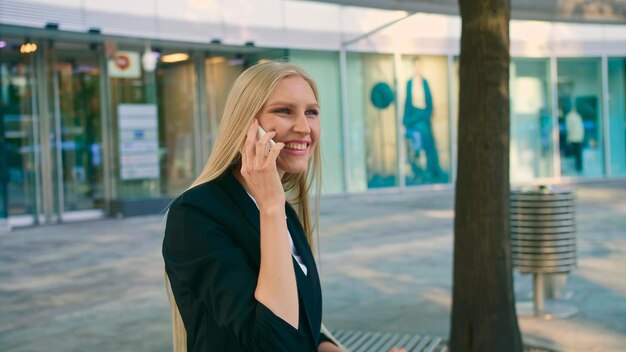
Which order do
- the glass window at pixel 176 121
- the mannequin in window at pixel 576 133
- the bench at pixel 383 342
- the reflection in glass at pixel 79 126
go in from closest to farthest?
the bench at pixel 383 342, the reflection in glass at pixel 79 126, the glass window at pixel 176 121, the mannequin in window at pixel 576 133

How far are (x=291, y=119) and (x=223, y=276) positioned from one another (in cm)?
43

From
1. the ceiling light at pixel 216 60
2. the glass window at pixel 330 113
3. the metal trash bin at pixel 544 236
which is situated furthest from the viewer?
the glass window at pixel 330 113

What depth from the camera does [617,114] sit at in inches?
1000

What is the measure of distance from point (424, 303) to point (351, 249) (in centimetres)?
380

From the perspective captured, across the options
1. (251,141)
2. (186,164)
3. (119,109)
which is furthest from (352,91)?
(251,141)

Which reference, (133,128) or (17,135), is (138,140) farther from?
(17,135)

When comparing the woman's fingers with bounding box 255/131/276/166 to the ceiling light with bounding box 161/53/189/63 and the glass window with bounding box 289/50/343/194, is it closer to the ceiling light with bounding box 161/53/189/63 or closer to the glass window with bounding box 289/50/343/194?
the ceiling light with bounding box 161/53/189/63

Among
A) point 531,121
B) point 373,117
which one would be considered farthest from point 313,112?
point 531,121

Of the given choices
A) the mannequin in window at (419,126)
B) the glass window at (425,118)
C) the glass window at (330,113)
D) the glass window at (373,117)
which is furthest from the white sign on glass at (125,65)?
the mannequin in window at (419,126)

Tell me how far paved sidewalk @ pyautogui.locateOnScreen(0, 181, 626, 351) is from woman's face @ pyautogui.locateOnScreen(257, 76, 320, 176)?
4.54 meters

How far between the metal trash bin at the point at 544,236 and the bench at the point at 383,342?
6.23 ft

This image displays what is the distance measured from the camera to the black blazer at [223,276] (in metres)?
1.69

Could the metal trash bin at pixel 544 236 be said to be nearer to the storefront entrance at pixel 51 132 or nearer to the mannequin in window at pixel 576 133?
the storefront entrance at pixel 51 132

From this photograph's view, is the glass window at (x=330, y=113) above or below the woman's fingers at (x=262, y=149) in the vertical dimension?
above
